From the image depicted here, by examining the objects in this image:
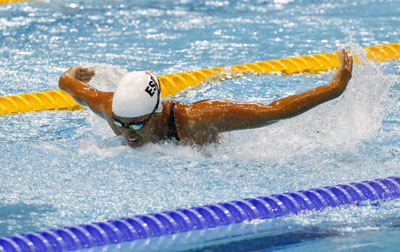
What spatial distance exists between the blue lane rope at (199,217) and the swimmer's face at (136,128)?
564mm

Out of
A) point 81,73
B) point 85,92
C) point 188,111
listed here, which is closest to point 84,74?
point 81,73

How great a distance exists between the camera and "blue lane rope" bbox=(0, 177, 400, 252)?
8.92ft

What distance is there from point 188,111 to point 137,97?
29 centimetres

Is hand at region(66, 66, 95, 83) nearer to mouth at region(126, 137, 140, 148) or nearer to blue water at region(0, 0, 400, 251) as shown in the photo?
blue water at region(0, 0, 400, 251)

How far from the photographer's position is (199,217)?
2.92 metres

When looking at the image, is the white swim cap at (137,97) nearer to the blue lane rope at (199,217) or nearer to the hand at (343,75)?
the blue lane rope at (199,217)

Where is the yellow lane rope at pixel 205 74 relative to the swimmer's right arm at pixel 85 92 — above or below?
below

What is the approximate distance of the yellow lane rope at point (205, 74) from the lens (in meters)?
4.98

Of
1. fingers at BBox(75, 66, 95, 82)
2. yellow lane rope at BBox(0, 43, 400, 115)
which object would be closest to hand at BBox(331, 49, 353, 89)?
fingers at BBox(75, 66, 95, 82)

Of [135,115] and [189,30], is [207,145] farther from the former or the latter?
[189,30]

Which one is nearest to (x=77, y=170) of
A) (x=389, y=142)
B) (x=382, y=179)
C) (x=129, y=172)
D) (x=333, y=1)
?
(x=129, y=172)

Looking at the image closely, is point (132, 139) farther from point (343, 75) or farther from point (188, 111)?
point (343, 75)

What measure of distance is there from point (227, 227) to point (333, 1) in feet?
20.9

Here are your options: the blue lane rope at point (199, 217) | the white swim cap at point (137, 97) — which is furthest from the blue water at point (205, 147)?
the white swim cap at point (137, 97)
